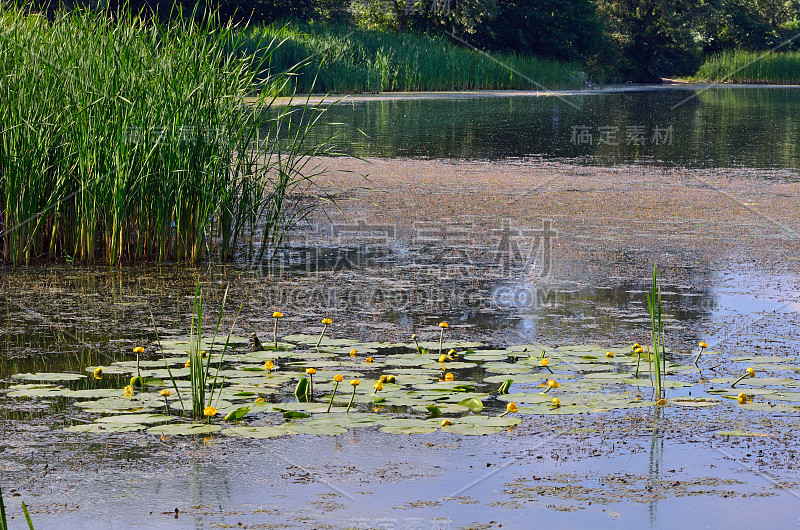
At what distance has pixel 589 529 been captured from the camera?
8.93ft

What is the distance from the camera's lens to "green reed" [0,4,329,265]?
6.09 metres

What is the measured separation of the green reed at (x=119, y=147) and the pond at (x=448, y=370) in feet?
0.92

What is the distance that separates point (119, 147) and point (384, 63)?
20.2m

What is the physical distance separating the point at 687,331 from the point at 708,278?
50.6 inches

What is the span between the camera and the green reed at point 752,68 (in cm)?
3894

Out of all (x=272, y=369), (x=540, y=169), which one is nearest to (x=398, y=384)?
(x=272, y=369)

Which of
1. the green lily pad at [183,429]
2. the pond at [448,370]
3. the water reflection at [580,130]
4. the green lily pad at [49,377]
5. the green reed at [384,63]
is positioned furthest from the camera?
the green reed at [384,63]

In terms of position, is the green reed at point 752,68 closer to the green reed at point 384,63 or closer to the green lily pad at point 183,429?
the green reed at point 384,63

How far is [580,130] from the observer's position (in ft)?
55.1

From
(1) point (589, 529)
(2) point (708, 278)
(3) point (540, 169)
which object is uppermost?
(3) point (540, 169)

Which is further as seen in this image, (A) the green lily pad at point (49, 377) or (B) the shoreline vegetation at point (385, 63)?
(B) the shoreline vegetation at point (385, 63)

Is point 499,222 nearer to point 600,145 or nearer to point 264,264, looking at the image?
point 264,264

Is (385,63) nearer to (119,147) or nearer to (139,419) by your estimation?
(119,147)

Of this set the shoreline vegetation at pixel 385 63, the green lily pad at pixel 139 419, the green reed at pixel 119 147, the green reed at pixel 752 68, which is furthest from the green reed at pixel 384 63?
the green lily pad at pixel 139 419
